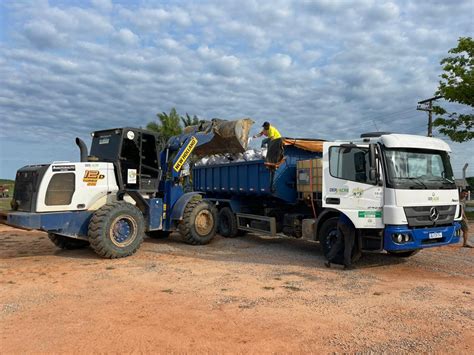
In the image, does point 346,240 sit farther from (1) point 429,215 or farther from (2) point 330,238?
(1) point 429,215

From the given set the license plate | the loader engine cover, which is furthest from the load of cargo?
the loader engine cover

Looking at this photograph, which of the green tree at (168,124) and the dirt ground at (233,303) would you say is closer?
the dirt ground at (233,303)

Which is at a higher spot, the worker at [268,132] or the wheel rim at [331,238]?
the worker at [268,132]

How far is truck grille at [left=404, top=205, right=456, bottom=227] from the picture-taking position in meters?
7.92

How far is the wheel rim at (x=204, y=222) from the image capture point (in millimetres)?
11641

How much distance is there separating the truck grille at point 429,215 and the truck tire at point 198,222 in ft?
18.4

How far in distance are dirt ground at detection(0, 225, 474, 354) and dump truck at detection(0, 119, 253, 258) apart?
739mm

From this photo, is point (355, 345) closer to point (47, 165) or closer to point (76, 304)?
point (76, 304)

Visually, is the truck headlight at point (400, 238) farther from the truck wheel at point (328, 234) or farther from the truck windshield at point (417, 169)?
the truck wheel at point (328, 234)

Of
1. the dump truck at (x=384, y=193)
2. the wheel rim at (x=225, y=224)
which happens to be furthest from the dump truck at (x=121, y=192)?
the dump truck at (x=384, y=193)

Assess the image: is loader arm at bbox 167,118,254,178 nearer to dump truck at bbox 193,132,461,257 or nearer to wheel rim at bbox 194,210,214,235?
wheel rim at bbox 194,210,214,235

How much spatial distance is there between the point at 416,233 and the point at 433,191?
36.7 inches

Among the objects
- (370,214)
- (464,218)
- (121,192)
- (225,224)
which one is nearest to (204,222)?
(225,224)

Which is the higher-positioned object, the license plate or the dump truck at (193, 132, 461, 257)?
the dump truck at (193, 132, 461, 257)
